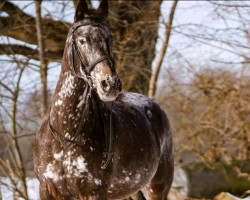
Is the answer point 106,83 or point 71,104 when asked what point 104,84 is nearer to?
point 106,83

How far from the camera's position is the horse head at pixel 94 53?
2.53 m

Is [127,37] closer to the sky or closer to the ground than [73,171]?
closer to the sky

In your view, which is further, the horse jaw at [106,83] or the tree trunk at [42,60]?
the tree trunk at [42,60]

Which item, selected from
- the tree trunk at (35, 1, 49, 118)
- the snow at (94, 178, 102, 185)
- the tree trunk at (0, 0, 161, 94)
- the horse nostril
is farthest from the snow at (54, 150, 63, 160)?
the tree trunk at (0, 0, 161, 94)

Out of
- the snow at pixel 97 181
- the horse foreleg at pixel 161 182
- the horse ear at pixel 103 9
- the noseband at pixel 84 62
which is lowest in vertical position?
the horse foreleg at pixel 161 182

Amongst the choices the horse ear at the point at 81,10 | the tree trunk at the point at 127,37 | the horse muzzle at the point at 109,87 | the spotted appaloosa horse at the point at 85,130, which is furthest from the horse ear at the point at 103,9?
the tree trunk at the point at 127,37

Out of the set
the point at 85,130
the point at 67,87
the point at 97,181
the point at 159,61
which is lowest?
the point at 159,61

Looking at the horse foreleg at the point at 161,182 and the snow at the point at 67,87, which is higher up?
the snow at the point at 67,87

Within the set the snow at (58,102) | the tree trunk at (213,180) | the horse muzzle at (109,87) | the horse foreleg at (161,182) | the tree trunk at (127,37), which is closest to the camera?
the horse muzzle at (109,87)

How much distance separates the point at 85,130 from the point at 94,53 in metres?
0.58

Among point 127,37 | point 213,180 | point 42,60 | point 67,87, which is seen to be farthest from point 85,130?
point 127,37

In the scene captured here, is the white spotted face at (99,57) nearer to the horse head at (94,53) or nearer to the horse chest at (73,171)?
the horse head at (94,53)

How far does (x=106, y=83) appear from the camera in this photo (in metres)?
2.51

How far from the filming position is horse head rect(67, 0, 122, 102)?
A: 2529 millimetres
